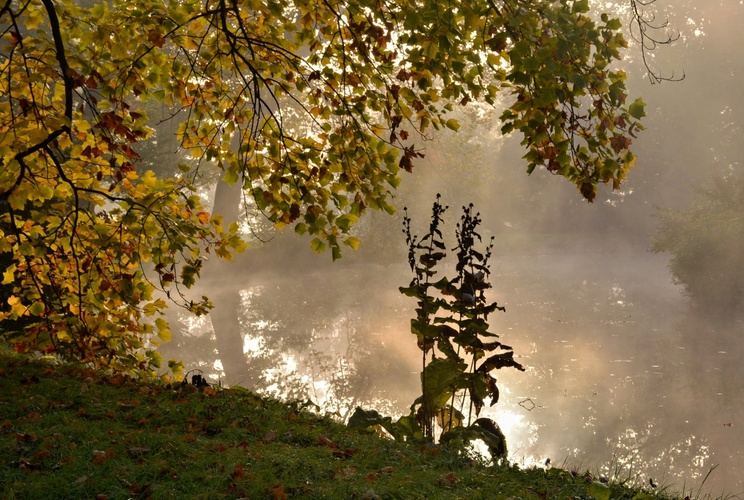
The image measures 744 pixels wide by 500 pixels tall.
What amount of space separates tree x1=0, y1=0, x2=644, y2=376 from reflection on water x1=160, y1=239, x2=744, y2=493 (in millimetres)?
2734

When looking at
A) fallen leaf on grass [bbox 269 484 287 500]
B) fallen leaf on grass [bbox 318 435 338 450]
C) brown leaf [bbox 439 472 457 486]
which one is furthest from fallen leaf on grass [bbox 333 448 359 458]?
fallen leaf on grass [bbox 269 484 287 500]

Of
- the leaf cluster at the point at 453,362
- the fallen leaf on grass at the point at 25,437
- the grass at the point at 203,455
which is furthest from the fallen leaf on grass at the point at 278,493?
the leaf cluster at the point at 453,362

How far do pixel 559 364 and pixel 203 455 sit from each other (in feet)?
37.2

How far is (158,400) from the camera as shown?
5.86 metres

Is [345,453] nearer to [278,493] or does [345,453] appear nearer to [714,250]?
[278,493]

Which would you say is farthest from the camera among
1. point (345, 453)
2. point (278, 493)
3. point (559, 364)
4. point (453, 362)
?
point (559, 364)

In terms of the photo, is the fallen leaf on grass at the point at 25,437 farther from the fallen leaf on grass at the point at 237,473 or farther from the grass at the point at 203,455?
the fallen leaf on grass at the point at 237,473

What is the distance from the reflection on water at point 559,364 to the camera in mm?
9969

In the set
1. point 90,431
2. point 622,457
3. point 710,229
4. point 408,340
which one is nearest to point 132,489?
point 90,431

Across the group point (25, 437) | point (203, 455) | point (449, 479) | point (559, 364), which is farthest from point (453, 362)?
point (559, 364)

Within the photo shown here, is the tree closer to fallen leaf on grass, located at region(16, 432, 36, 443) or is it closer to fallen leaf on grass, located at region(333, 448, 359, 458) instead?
fallen leaf on grass, located at region(16, 432, 36, 443)

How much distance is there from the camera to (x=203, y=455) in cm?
438

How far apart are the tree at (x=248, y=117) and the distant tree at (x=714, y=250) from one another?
1840cm

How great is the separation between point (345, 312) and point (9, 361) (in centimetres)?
1492
